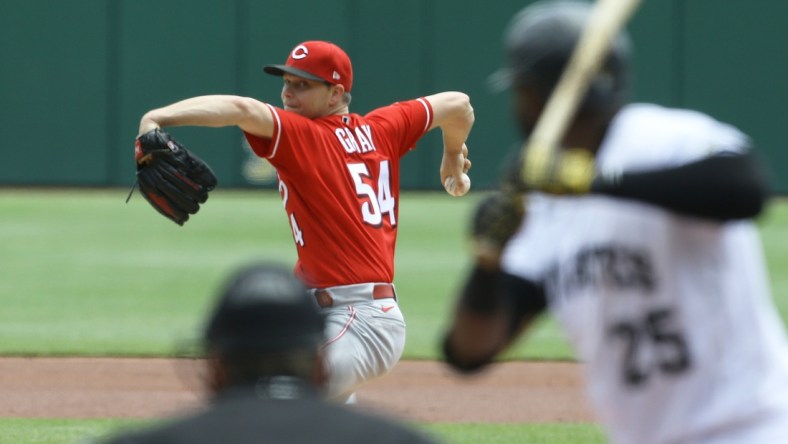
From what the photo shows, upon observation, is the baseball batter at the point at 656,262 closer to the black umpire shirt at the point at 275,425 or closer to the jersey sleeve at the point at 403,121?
the black umpire shirt at the point at 275,425

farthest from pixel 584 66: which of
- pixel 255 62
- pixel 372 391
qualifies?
pixel 255 62

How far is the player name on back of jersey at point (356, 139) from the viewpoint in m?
5.68

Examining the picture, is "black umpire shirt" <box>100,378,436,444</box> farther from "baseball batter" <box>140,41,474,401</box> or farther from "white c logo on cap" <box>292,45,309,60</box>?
"white c logo on cap" <box>292,45,309,60</box>

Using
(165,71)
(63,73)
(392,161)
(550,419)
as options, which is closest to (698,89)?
(165,71)

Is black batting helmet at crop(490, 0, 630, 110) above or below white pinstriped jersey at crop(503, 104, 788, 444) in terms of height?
above

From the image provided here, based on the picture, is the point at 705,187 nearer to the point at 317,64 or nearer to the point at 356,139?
the point at 356,139

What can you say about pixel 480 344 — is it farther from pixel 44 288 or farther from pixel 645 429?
pixel 44 288

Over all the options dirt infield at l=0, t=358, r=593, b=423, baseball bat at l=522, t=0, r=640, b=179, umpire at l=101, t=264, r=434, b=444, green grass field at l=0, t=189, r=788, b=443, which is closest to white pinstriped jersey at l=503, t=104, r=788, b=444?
baseball bat at l=522, t=0, r=640, b=179

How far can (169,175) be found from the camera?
210 inches

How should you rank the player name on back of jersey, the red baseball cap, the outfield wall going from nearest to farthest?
1. the player name on back of jersey
2. the red baseball cap
3. the outfield wall

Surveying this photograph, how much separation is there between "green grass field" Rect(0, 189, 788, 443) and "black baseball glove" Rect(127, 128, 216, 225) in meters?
1.64

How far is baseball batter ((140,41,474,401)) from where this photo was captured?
5355mm

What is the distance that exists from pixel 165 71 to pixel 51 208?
12.2 ft

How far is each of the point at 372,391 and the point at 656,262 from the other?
252 inches
